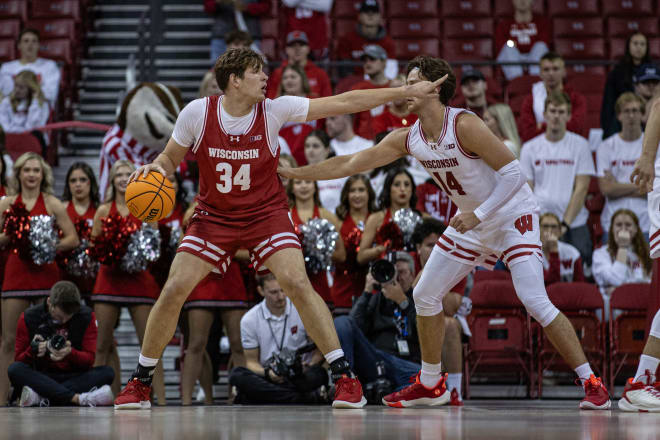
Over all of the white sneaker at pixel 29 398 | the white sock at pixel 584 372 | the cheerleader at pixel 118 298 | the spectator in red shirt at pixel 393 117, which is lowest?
the white sneaker at pixel 29 398

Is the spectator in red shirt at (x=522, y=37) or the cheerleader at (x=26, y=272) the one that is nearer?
the cheerleader at (x=26, y=272)

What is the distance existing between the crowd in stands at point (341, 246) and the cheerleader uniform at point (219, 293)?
12 mm

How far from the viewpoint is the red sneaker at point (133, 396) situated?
6.02 m

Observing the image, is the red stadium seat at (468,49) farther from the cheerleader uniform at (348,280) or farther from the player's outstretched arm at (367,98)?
the player's outstretched arm at (367,98)

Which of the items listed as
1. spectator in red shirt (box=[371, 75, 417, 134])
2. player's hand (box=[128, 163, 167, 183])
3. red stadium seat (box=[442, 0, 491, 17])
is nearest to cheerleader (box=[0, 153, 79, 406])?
player's hand (box=[128, 163, 167, 183])

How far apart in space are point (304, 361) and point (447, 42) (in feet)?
25.8

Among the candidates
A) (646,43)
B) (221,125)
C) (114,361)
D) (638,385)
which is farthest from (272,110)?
(646,43)

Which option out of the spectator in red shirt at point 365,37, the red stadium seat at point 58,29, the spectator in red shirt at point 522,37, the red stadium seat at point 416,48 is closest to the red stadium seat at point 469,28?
the red stadium seat at point 416,48

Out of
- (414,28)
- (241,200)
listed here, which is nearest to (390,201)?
(241,200)

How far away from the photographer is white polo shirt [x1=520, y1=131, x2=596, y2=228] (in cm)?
1011

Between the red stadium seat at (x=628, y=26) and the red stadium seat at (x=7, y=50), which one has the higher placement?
the red stadium seat at (x=628, y=26)

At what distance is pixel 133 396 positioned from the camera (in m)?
6.04

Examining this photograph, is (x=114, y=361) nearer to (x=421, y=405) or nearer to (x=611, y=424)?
(x=421, y=405)

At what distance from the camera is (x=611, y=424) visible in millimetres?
4594
